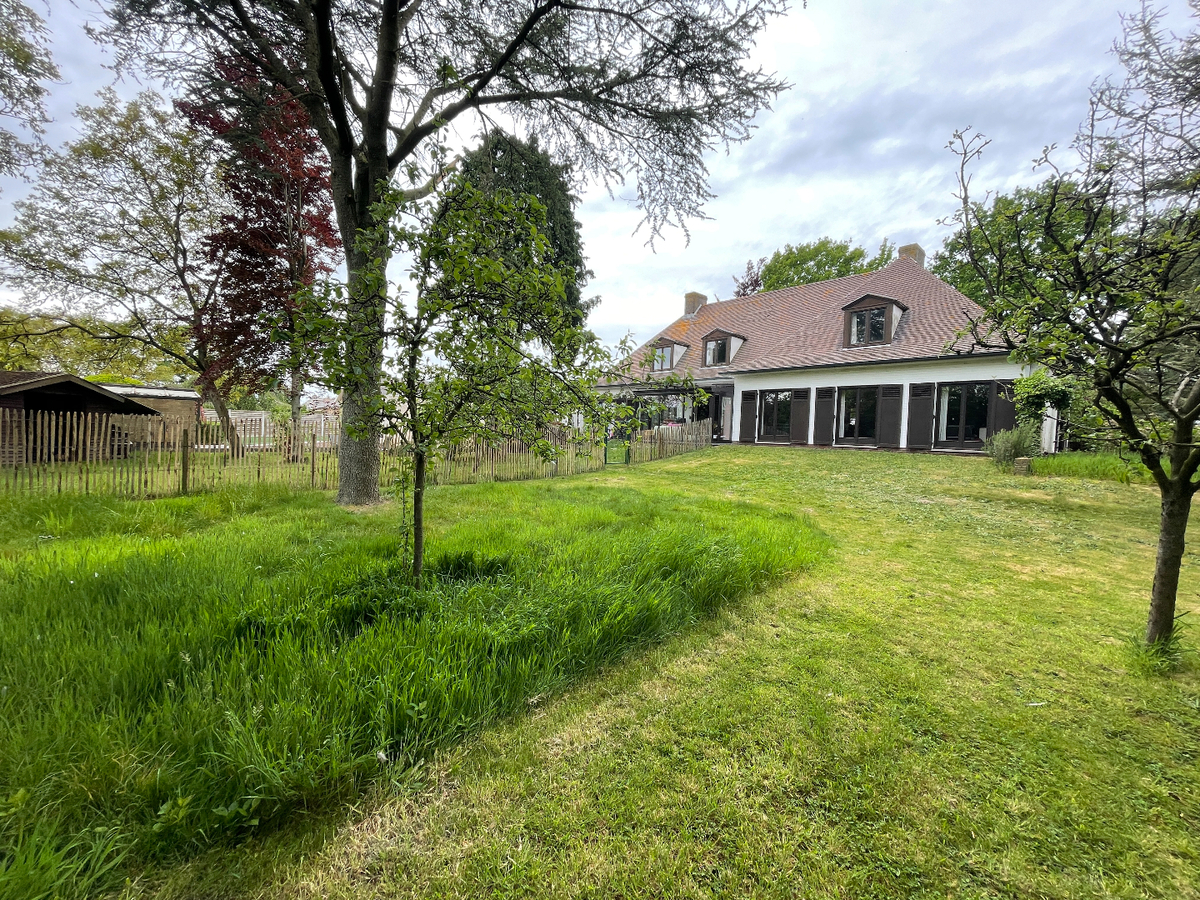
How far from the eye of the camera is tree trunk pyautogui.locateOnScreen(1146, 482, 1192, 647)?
9.11 ft

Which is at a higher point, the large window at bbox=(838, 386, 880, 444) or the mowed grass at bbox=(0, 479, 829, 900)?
the large window at bbox=(838, 386, 880, 444)

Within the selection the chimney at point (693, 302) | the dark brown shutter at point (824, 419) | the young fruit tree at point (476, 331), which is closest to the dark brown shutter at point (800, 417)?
the dark brown shutter at point (824, 419)

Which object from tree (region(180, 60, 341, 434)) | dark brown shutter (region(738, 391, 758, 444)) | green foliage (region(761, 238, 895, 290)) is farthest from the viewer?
green foliage (region(761, 238, 895, 290))

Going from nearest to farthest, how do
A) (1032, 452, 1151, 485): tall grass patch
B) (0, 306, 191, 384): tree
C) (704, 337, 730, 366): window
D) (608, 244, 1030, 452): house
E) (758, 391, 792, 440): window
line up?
(1032, 452, 1151, 485): tall grass patch < (0, 306, 191, 384): tree < (608, 244, 1030, 452): house < (758, 391, 792, 440): window < (704, 337, 730, 366): window

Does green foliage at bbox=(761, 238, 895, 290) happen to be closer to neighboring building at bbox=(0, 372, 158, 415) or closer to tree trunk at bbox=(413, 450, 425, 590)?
tree trunk at bbox=(413, 450, 425, 590)

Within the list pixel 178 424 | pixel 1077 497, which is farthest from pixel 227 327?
pixel 1077 497

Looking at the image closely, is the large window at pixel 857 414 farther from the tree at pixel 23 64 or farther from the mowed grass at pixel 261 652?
the tree at pixel 23 64

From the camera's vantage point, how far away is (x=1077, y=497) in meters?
8.57

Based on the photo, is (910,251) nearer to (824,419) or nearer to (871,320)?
(871,320)

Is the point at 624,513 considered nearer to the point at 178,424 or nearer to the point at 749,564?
the point at 749,564

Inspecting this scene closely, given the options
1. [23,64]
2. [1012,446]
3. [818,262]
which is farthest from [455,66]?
[818,262]

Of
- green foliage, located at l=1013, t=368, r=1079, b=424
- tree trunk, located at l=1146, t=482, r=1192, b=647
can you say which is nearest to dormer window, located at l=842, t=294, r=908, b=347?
green foliage, located at l=1013, t=368, r=1079, b=424

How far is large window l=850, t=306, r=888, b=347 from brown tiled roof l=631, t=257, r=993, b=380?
0.45m

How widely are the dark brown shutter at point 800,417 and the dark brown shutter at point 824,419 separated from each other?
1.27 feet
